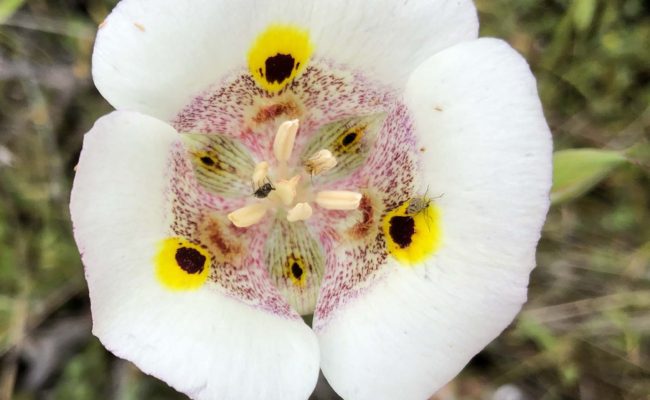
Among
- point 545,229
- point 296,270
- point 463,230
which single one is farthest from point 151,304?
point 545,229

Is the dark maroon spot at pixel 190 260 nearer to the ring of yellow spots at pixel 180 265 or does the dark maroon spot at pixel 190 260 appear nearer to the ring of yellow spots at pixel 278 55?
the ring of yellow spots at pixel 180 265

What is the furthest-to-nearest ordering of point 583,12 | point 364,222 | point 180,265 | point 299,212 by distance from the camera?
point 583,12 → point 364,222 → point 299,212 → point 180,265

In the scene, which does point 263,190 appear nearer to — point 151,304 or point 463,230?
point 151,304

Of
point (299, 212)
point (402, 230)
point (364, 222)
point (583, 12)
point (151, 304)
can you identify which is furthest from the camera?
point (583, 12)

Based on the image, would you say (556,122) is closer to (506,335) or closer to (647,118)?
(647,118)

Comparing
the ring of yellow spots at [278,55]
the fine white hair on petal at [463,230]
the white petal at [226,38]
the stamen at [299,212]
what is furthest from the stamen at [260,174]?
the fine white hair on petal at [463,230]

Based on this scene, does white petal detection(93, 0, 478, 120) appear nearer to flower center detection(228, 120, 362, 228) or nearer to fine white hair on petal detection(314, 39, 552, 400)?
fine white hair on petal detection(314, 39, 552, 400)
